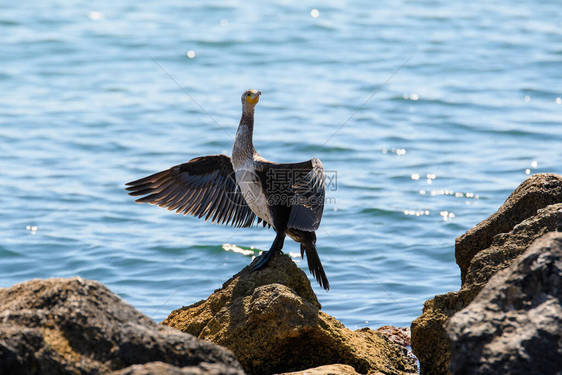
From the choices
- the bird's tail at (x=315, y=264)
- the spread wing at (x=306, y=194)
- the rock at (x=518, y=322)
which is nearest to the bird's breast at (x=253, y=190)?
the spread wing at (x=306, y=194)

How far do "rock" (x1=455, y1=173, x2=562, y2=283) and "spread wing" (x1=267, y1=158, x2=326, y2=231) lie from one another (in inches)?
44.2

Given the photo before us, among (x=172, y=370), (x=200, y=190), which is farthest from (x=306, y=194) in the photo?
(x=172, y=370)

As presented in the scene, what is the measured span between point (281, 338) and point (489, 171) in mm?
7369

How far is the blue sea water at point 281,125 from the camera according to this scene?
339 inches

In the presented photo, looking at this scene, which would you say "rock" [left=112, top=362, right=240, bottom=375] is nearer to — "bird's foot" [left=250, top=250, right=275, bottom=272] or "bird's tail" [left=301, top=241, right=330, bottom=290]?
"bird's foot" [left=250, top=250, right=275, bottom=272]

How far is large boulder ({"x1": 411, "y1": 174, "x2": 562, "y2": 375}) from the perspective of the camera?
4.55 m

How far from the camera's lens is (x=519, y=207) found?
5.00 m

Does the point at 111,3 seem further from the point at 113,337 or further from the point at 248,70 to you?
the point at 113,337

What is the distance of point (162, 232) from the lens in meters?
9.70

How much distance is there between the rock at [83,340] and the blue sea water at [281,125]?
11.6 ft

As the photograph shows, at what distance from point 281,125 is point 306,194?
747 centimetres

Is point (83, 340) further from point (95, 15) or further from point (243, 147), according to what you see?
point (95, 15)

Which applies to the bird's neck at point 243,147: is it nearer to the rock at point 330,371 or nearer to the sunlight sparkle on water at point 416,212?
the rock at point 330,371

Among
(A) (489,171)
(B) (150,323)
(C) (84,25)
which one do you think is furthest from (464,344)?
(C) (84,25)
